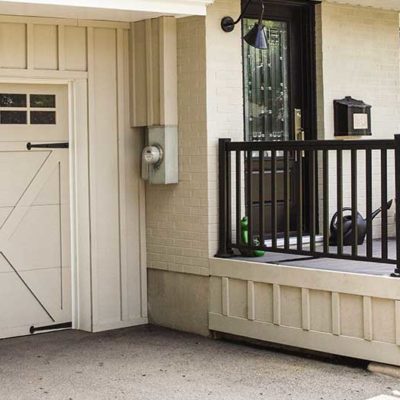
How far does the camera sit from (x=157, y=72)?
7691 mm

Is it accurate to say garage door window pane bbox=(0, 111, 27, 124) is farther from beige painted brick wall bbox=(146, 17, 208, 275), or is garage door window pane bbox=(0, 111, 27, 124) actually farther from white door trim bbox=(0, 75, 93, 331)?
beige painted brick wall bbox=(146, 17, 208, 275)

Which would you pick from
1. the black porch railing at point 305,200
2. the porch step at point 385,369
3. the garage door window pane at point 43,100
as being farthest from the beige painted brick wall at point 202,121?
the porch step at point 385,369

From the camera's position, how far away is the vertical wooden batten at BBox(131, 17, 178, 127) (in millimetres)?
7641

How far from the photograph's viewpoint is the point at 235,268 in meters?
7.27

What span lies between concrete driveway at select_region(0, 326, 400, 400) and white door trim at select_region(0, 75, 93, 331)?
33cm

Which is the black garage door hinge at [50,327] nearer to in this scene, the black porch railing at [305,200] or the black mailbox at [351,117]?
the black porch railing at [305,200]

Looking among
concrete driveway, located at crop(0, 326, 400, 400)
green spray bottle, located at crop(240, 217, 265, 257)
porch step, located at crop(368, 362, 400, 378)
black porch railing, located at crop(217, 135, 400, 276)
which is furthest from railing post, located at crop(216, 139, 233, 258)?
porch step, located at crop(368, 362, 400, 378)

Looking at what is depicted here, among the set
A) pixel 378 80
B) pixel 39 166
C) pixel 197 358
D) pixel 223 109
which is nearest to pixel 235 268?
pixel 197 358

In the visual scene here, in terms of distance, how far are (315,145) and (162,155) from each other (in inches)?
59.8

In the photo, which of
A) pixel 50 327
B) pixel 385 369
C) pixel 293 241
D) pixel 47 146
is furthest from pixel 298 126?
pixel 50 327

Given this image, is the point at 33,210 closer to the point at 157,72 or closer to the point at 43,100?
the point at 43,100

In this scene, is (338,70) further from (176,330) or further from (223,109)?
(176,330)

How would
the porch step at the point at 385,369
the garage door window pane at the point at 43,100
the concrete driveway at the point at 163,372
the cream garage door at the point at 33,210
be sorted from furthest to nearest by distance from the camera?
the garage door window pane at the point at 43,100 < the cream garage door at the point at 33,210 < the porch step at the point at 385,369 < the concrete driveway at the point at 163,372

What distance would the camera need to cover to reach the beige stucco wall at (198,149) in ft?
24.5
